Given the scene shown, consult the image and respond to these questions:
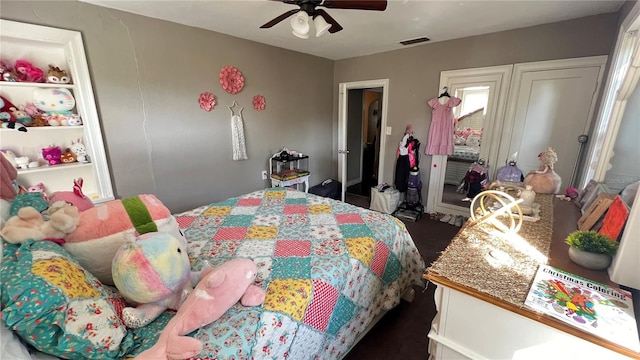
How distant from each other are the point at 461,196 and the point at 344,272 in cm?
281

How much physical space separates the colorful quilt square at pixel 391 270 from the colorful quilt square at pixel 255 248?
77cm

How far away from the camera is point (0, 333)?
2.09 ft

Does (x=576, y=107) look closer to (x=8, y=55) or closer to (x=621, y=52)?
(x=621, y=52)

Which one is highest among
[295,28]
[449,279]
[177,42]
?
[177,42]

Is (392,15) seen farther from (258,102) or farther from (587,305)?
(587,305)

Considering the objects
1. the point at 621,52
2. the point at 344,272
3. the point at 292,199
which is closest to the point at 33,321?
the point at 344,272

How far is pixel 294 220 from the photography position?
1.91 m

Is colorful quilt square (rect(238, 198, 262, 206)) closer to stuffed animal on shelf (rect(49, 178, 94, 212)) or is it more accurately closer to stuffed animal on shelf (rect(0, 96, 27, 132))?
stuffed animal on shelf (rect(49, 178, 94, 212))

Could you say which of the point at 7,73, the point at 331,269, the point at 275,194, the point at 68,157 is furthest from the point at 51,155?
the point at 331,269

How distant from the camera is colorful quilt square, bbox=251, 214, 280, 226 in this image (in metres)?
1.85

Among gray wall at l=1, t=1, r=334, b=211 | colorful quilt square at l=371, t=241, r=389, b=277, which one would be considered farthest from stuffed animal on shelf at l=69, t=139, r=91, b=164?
colorful quilt square at l=371, t=241, r=389, b=277

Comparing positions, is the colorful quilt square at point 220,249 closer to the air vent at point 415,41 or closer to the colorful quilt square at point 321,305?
the colorful quilt square at point 321,305

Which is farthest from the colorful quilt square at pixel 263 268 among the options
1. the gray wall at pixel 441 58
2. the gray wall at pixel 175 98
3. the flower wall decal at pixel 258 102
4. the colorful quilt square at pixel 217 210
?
the gray wall at pixel 441 58

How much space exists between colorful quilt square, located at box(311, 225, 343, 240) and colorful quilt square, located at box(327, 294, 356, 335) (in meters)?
0.40
